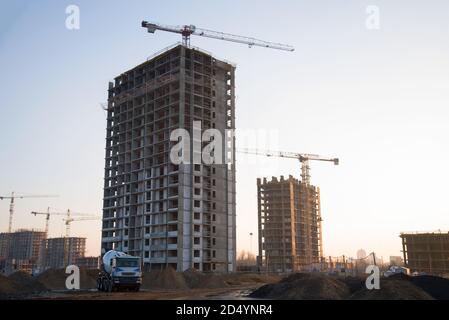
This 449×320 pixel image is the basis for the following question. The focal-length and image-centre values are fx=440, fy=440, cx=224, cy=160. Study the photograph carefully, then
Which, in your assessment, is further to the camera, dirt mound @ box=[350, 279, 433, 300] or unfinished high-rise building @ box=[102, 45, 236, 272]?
unfinished high-rise building @ box=[102, 45, 236, 272]

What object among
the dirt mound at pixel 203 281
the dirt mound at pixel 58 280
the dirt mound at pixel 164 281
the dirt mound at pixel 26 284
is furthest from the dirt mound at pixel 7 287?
the dirt mound at pixel 203 281

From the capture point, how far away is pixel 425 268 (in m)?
106

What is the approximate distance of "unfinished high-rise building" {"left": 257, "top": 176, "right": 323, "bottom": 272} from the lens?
5881 inches

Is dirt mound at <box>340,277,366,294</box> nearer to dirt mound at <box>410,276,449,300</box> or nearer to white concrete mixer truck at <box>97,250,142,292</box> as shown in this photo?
dirt mound at <box>410,276,449,300</box>

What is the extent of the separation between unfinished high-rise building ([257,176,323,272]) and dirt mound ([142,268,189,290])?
9218 cm

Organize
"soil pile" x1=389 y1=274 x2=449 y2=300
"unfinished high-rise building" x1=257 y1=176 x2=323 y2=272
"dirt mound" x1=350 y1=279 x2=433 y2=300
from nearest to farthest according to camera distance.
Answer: "dirt mound" x1=350 y1=279 x2=433 y2=300 → "soil pile" x1=389 y1=274 x2=449 y2=300 → "unfinished high-rise building" x1=257 y1=176 x2=323 y2=272

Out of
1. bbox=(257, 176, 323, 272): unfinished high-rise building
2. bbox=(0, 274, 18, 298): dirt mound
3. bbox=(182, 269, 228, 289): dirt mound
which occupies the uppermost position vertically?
bbox=(257, 176, 323, 272): unfinished high-rise building

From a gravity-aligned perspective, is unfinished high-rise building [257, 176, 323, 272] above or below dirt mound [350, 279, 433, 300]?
above

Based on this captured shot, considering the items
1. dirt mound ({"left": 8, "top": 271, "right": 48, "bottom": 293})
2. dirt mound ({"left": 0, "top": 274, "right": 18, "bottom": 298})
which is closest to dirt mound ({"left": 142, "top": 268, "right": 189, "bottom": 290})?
dirt mound ({"left": 8, "top": 271, "right": 48, "bottom": 293})

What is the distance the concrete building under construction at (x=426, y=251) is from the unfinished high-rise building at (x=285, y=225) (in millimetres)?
41492

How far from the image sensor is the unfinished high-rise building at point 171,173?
9131 cm
